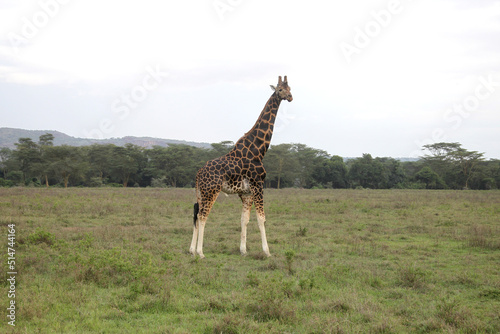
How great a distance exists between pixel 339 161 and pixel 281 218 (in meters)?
50.4

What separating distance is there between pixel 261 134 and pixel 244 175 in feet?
3.98

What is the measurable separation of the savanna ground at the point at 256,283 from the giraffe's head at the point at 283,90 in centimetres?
389

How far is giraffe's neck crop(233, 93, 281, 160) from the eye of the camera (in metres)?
9.59

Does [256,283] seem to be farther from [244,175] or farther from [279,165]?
[279,165]

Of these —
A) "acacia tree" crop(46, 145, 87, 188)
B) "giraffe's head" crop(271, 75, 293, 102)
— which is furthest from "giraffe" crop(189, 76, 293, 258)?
"acacia tree" crop(46, 145, 87, 188)

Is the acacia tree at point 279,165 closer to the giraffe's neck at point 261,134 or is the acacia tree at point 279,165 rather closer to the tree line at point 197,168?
the tree line at point 197,168

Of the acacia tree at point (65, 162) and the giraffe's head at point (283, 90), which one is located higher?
the giraffe's head at point (283, 90)

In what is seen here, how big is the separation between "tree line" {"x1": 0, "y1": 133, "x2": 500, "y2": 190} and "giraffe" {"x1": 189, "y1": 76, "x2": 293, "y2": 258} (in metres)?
43.1

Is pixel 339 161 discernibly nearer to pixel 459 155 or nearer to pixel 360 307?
pixel 459 155

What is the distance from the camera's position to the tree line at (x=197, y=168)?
51.1 meters

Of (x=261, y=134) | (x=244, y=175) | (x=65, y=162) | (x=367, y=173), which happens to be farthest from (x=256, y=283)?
(x=367, y=173)

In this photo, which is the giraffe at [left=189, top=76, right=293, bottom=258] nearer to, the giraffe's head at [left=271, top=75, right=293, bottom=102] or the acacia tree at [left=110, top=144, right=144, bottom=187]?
the giraffe's head at [left=271, top=75, right=293, bottom=102]

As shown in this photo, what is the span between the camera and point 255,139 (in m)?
9.74

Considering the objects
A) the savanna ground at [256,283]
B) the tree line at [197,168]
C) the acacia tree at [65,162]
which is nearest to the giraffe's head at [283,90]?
the savanna ground at [256,283]
